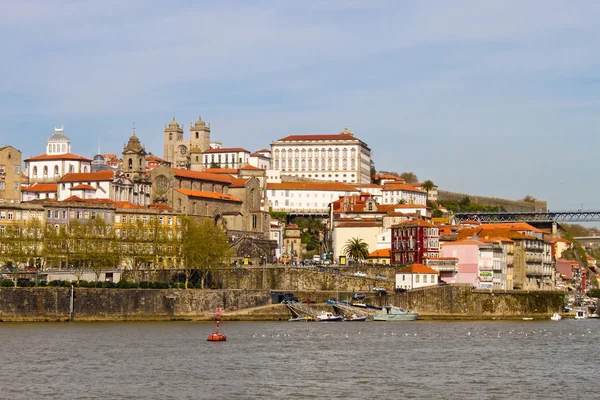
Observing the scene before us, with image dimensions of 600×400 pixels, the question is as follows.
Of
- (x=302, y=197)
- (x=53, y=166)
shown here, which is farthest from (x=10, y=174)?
(x=302, y=197)

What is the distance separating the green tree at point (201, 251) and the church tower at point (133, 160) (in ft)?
97.3

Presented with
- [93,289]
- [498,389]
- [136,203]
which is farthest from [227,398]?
[136,203]

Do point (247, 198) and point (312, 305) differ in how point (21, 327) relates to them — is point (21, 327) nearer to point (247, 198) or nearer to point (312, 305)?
→ point (312, 305)

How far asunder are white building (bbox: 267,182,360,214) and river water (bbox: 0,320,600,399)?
75.4 metres

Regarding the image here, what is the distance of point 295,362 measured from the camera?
6138 centimetres

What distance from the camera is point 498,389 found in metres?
51.5

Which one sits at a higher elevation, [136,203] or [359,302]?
[136,203]

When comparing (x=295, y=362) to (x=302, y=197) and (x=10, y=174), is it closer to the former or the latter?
(x=10, y=174)

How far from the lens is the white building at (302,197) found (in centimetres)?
16312

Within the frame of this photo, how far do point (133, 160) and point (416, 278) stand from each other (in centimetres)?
4564

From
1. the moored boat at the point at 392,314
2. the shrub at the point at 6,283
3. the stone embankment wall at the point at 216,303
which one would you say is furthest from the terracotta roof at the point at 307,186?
the shrub at the point at 6,283

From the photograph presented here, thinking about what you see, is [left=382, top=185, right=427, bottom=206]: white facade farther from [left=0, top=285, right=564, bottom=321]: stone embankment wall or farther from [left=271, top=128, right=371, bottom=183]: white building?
[left=0, top=285, right=564, bottom=321]: stone embankment wall

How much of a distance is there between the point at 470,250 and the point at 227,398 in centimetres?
6655

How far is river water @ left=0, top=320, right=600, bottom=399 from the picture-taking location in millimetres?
50625
